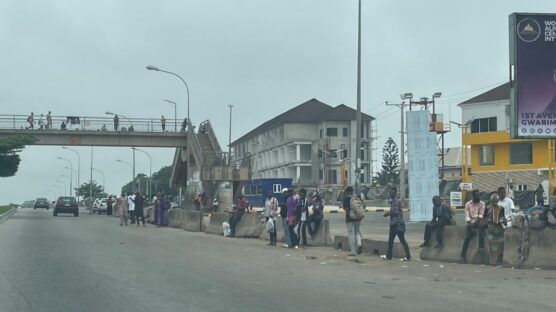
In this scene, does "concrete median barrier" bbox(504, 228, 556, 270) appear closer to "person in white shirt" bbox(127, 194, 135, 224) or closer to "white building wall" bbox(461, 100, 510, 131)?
"person in white shirt" bbox(127, 194, 135, 224)

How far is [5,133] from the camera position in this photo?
196ft

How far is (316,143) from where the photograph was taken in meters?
100

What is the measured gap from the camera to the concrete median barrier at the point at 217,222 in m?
Answer: 30.2

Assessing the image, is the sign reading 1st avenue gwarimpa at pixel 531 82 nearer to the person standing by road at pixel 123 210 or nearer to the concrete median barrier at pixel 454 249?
the concrete median barrier at pixel 454 249

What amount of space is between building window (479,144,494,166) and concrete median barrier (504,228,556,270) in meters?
53.6

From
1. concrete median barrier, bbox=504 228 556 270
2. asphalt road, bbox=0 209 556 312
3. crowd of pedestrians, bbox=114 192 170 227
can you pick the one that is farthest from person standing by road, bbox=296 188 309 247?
crowd of pedestrians, bbox=114 192 170 227

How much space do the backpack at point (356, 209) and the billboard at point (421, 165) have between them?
12452 millimetres

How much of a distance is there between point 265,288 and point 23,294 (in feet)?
12.6

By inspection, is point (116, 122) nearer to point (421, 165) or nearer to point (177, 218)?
point (177, 218)

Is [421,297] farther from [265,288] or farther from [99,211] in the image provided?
[99,211]

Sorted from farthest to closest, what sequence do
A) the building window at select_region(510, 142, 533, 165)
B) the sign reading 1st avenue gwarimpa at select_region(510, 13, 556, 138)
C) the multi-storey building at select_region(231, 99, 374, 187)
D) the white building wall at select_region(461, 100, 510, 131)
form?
the multi-storey building at select_region(231, 99, 374, 187) → the white building wall at select_region(461, 100, 510, 131) → the building window at select_region(510, 142, 533, 165) → the sign reading 1st avenue gwarimpa at select_region(510, 13, 556, 138)

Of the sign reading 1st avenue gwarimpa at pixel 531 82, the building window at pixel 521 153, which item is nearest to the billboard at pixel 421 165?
the sign reading 1st avenue gwarimpa at pixel 531 82

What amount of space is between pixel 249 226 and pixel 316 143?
239 ft

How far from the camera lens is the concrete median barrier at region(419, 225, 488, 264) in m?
16.7
